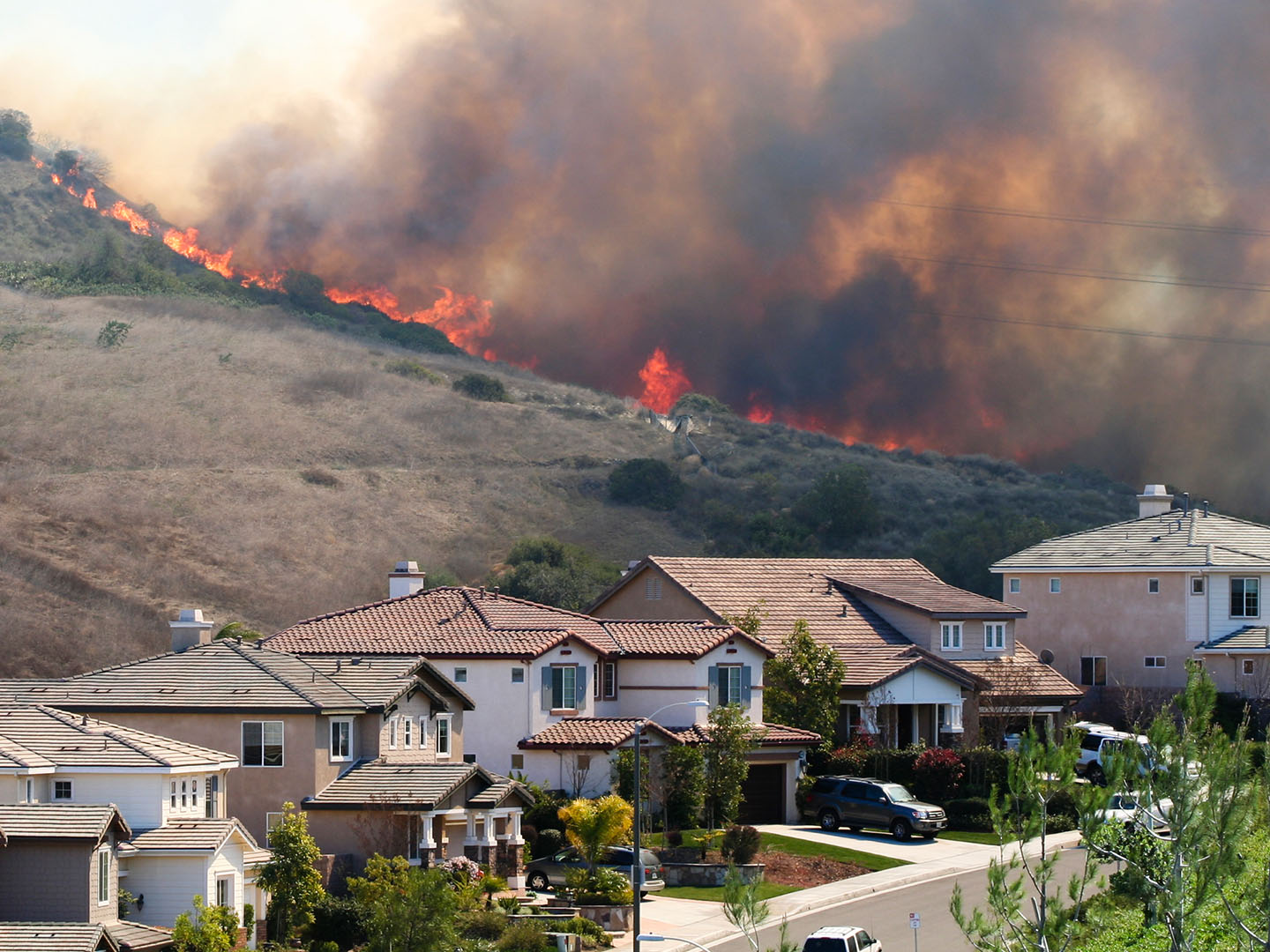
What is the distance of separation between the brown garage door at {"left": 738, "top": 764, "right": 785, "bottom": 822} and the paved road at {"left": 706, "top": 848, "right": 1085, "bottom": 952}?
10698 millimetres

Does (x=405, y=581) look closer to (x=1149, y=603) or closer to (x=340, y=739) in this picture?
(x=340, y=739)

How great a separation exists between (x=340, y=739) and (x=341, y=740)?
0.21 feet

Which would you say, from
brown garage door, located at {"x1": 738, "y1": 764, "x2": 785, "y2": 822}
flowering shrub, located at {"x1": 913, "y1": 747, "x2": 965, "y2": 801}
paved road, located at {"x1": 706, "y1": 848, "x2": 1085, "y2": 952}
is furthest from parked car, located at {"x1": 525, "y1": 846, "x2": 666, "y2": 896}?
flowering shrub, located at {"x1": 913, "y1": 747, "x2": 965, "y2": 801}

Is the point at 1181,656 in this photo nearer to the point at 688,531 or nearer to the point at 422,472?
the point at 688,531

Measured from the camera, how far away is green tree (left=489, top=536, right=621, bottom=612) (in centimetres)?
9006

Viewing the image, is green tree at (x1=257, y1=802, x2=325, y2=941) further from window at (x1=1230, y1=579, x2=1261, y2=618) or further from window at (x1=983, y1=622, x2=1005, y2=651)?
window at (x1=1230, y1=579, x2=1261, y2=618)

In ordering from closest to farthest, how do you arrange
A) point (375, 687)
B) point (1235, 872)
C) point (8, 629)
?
point (1235, 872)
point (375, 687)
point (8, 629)

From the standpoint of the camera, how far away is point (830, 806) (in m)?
54.9

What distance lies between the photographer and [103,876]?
1412 inches

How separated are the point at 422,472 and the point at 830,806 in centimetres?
6787

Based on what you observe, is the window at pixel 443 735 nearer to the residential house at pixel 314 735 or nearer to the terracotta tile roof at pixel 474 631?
the residential house at pixel 314 735

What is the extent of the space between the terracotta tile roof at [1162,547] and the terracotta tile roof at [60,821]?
1926 inches

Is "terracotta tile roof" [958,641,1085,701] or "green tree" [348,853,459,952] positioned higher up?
"terracotta tile roof" [958,641,1085,701]

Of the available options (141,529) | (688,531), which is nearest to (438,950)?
(141,529)
